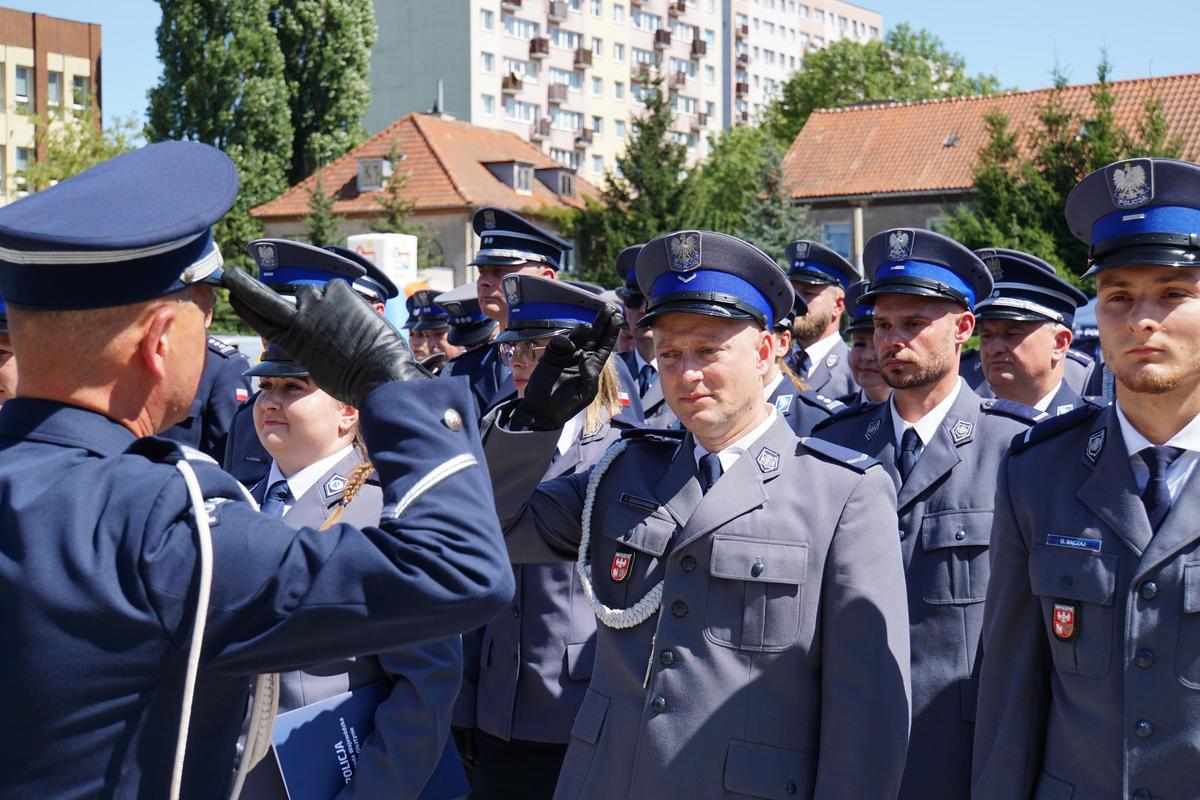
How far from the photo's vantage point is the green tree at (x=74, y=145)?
34.9 metres

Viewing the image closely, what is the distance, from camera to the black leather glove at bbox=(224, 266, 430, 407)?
2.15 m

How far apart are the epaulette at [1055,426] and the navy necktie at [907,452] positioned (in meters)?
0.87

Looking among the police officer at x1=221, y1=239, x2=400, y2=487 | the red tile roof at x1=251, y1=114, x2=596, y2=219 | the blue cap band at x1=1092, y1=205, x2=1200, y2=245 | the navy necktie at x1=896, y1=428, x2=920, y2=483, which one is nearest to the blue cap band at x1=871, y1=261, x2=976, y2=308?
the navy necktie at x1=896, y1=428, x2=920, y2=483

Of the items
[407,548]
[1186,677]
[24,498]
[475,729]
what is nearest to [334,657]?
[407,548]

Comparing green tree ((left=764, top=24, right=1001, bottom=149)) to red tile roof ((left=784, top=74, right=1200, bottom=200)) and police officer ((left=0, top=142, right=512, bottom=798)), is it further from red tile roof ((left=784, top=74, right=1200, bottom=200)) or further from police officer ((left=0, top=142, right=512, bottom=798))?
police officer ((left=0, top=142, right=512, bottom=798))

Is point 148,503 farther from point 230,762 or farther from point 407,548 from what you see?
point 230,762

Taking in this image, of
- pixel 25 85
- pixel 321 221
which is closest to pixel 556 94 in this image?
pixel 25 85

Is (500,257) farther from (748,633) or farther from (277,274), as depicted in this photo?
(748,633)

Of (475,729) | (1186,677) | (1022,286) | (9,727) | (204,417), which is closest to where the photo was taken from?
(9,727)

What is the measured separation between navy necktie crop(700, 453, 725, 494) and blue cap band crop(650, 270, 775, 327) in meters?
0.44

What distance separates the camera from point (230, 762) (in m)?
2.23

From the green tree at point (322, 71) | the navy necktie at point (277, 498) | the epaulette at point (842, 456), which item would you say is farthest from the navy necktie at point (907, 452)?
the green tree at point (322, 71)

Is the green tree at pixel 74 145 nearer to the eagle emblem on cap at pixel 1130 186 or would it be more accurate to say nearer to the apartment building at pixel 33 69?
the apartment building at pixel 33 69

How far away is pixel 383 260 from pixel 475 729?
7194 millimetres
